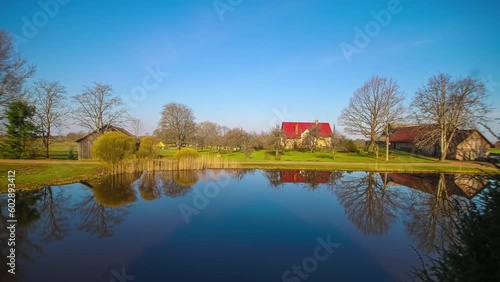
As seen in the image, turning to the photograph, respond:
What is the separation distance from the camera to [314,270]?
21.6ft

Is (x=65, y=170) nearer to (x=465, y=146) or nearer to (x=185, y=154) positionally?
(x=185, y=154)

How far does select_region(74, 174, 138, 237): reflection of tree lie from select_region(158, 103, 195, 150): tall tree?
25116 mm

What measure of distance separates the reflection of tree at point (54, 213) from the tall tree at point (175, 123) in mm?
27911

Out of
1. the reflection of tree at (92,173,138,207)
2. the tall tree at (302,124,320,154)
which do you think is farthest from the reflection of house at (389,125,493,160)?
the reflection of tree at (92,173,138,207)

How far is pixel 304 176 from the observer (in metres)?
21.3

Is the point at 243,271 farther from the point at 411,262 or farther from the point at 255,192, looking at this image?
the point at 255,192

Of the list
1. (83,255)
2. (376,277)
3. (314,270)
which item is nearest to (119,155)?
(83,255)

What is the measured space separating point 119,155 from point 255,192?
14263 mm

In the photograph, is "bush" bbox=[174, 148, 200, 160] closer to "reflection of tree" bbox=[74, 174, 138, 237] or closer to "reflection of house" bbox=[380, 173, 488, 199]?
"reflection of tree" bbox=[74, 174, 138, 237]

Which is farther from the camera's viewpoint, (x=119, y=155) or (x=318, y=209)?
(x=119, y=155)

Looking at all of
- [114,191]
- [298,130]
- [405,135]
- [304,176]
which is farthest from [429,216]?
[298,130]

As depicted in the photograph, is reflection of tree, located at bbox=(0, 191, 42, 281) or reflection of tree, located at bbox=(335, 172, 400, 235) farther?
reflection of tree, located at bbox=(335, 172, 400, 235)

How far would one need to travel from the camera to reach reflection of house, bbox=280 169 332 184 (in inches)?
764

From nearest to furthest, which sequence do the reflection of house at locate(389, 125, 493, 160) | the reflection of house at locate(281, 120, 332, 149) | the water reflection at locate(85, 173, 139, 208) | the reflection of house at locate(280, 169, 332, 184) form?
1. the water reflection at locate(85, 173, 139, 208)
2. the reflection of house at locate(280, 169, 332, 184)
3. the reflection of house at locate(389, 125, 493, 160)
4. the reflection of house at locate(281, 120, 332, 149)
